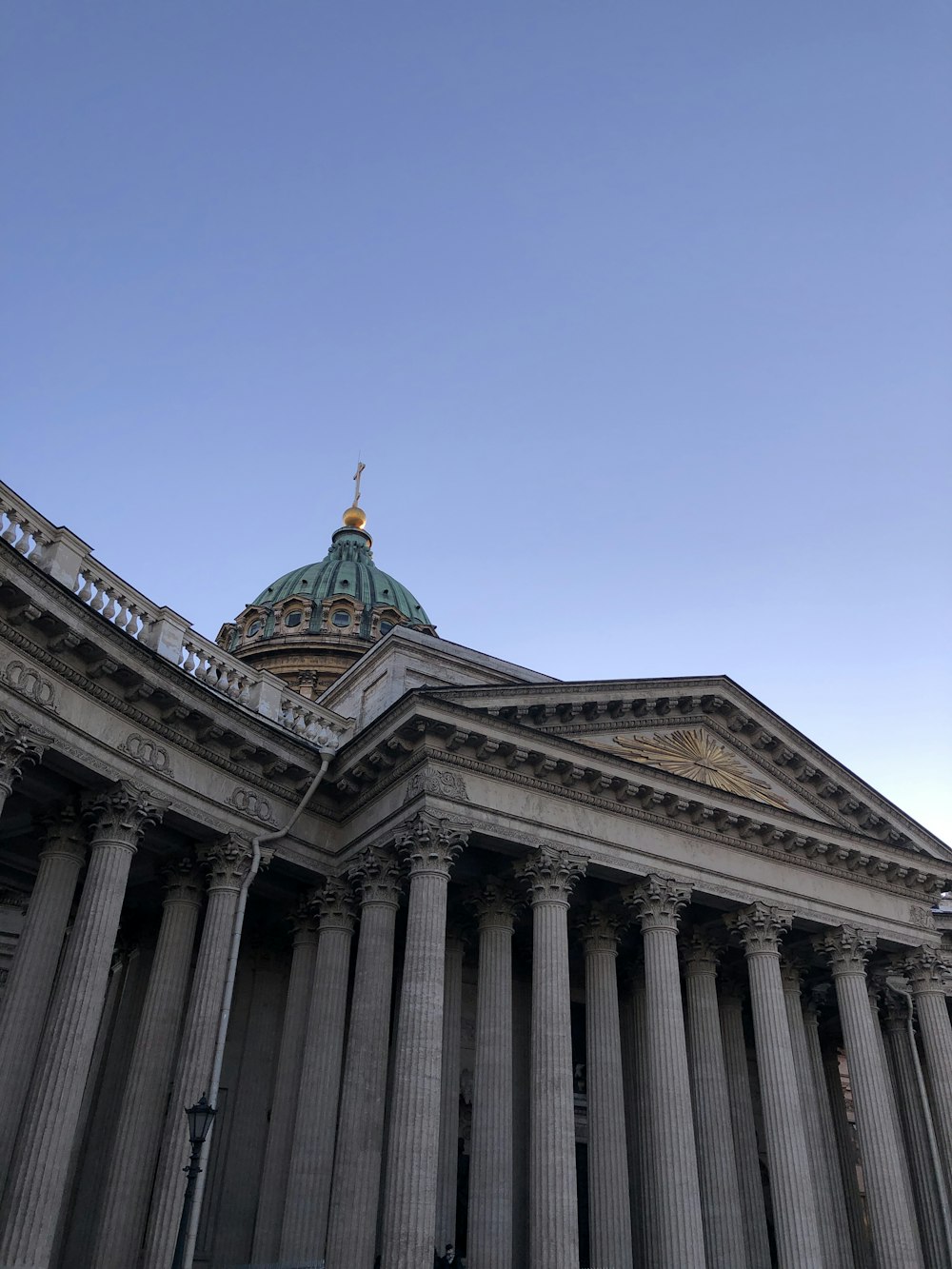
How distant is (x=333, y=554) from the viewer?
67.5 m

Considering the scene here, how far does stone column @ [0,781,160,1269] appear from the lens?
17641 millimetres

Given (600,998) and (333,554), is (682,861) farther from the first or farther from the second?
(333,554)

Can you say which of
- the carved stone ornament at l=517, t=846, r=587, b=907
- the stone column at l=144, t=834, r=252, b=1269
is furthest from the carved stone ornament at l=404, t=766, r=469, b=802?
the stone column at l=144, t=834, r=252, b=1269

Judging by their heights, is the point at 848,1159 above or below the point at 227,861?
below

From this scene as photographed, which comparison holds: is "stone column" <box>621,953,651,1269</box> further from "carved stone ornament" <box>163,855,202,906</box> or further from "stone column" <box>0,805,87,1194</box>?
"stone column" <box>0,805,87,1194</box>

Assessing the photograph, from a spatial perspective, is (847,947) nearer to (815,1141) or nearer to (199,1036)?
(815,1141)

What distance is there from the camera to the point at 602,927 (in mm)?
26781

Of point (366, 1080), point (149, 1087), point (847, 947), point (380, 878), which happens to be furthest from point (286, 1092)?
point (847, 947)

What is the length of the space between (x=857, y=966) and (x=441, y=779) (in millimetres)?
12197

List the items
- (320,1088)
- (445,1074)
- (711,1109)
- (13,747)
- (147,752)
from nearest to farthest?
(13,747) < (147,752) < (320,1088) < (445,1074) < (711,1109)

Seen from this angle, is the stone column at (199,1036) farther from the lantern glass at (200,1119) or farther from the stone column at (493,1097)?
the stone column at (493,1097)

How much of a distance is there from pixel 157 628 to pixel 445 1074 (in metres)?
11.1

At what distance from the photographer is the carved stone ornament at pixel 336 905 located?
2491 centimetres

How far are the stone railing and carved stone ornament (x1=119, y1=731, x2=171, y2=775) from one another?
59.3 inches
